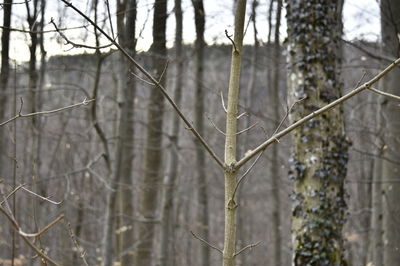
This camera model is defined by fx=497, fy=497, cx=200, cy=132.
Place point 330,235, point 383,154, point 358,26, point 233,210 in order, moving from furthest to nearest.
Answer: point 358,26 < point 383,154 < point 330,235 < point 233,210

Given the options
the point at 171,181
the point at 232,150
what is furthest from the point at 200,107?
the point at 232,150

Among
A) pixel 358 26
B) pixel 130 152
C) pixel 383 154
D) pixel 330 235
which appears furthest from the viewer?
pixel 130 152

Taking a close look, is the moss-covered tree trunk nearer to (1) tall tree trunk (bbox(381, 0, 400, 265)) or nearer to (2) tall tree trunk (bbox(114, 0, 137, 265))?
(1) tall tree trunk (bbox(381, 0, 400, 265))

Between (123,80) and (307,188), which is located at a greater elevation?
(123,80)

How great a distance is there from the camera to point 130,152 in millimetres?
9008

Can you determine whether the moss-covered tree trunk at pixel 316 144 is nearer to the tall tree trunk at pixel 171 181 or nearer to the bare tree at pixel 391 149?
the bare tree at pixel 391 149

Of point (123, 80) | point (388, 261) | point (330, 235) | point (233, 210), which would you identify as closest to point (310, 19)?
point (330, 235)

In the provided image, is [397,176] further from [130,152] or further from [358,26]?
[130,152]

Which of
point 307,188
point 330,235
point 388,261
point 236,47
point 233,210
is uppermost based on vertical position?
point 236,47

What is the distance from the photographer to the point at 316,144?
4.91 metres

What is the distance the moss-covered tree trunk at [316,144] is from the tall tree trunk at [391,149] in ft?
4.48

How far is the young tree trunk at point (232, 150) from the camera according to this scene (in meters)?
1.84

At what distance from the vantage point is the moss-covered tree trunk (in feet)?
15.9

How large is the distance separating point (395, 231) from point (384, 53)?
2466 millimetres
